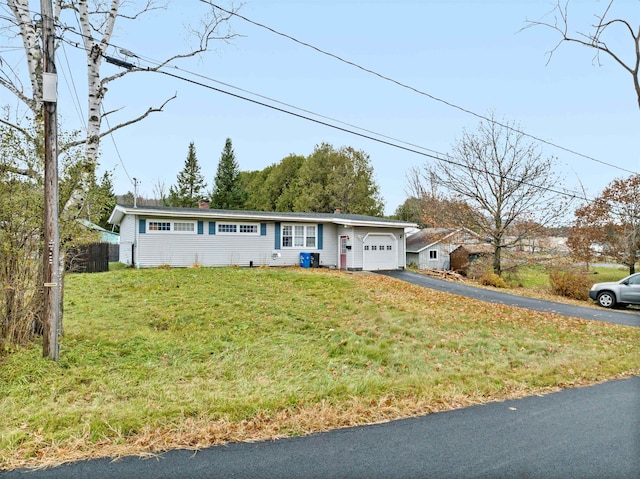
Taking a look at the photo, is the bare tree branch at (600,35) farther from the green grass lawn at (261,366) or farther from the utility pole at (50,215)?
the utility pole at (50,215)

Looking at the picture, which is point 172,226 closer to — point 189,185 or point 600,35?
point 600,35

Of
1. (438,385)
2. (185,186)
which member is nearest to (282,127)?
(438,385)

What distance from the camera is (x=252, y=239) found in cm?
1869

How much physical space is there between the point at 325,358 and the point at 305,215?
14.3m

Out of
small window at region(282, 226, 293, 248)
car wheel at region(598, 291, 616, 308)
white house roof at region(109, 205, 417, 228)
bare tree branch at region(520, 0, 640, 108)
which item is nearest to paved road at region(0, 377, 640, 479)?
bare tree branch at region(520, 0, 640, 108)

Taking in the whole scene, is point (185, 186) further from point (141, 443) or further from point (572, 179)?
point (141, 443)

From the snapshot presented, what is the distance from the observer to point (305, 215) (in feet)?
65.5

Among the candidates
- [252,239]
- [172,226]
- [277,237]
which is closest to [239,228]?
[252,239]

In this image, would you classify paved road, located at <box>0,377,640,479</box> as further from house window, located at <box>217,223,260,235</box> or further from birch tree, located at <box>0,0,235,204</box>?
house window, located at <box>217,223,260,235</box>

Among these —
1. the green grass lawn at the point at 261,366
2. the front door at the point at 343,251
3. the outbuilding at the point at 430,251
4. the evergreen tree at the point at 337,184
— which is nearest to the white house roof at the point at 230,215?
the front door at the point at 343,251

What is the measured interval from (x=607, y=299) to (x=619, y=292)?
48 cm

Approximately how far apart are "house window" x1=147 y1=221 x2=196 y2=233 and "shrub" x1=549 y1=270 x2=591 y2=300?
16.9 meters

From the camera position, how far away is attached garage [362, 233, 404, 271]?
66.3 feet

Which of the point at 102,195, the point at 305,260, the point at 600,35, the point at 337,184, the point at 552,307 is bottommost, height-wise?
the point at 552,307
